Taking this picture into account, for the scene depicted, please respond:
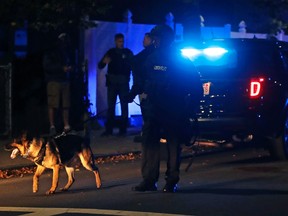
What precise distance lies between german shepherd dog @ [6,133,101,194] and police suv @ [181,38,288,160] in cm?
269

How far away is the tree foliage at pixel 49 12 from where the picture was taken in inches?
546

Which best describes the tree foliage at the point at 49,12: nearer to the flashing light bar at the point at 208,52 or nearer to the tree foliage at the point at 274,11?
the flashing light bar at the point at 208,52

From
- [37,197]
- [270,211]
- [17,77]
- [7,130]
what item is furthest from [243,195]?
→ [17,77]

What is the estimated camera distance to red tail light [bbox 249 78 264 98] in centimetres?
1091

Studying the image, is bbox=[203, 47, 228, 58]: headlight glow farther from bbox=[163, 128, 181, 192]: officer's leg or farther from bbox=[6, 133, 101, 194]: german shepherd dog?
bbox=[6, 133, 101, 194]: german shepherd dog

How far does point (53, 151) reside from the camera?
872 cm

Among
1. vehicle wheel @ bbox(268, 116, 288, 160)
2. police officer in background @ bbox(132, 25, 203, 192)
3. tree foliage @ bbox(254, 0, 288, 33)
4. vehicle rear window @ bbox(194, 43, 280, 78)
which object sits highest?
tree foliage @ bbox(254, 0, 288, 33)

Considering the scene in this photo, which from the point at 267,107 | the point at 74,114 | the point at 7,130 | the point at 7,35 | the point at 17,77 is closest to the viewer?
the point at 267,107

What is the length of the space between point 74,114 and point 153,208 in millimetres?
7076

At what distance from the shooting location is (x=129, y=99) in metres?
8.62

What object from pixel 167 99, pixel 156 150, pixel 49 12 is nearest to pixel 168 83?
pixel 167 99

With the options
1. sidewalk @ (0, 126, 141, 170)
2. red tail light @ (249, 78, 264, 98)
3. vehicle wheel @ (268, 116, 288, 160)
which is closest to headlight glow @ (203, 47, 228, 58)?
red tail light @ (249, 78, 264, 98)

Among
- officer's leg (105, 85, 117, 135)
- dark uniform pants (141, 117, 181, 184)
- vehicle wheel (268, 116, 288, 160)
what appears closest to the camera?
dark uniform pants (141, 117, 181, 184)

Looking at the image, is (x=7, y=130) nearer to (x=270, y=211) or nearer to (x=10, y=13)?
(x=10, y=13)
